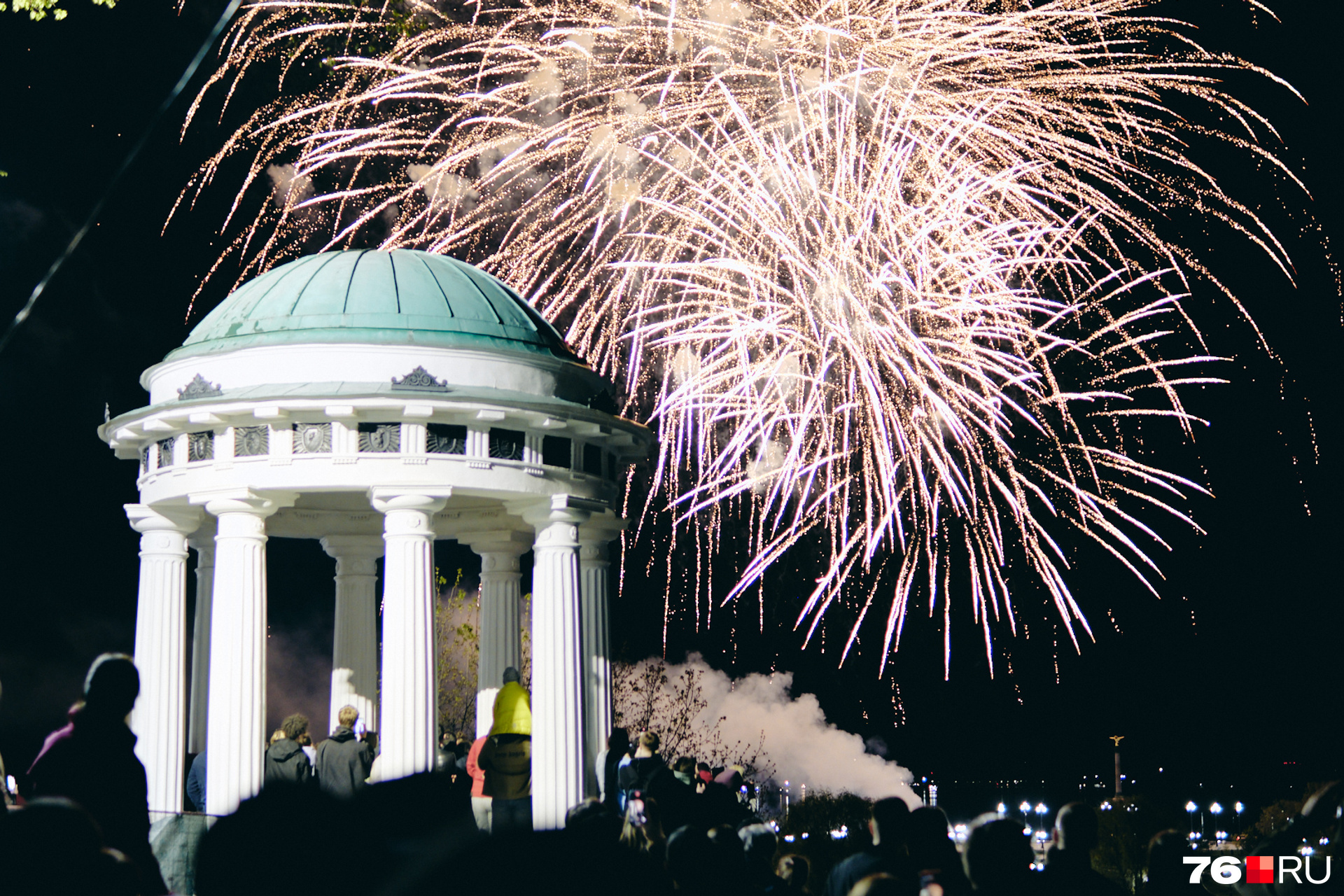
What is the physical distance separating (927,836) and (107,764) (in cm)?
652

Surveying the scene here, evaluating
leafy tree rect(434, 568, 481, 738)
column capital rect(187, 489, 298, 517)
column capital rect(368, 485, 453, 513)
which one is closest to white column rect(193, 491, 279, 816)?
column capital rect(187, 489, 298, 517)

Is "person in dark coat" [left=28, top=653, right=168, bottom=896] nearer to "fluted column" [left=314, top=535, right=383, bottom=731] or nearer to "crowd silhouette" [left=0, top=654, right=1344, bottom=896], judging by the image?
"crowd silhouette" [left=0, top=654, right=1344, bottom=896]

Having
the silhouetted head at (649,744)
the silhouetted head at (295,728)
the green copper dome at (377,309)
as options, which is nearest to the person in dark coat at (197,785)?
the silhouetted head at (295,728)

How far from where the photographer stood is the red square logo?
1239 cm

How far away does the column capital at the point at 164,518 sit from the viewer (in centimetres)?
3108

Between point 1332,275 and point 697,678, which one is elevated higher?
point 1332,275

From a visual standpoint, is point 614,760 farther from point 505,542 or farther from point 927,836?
point 927,836

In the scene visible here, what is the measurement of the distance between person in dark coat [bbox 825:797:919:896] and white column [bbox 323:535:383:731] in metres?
25.8

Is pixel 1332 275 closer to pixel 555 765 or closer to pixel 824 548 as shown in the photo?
pixel 824 548

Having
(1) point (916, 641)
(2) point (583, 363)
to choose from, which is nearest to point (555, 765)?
(2) point (583, 363)

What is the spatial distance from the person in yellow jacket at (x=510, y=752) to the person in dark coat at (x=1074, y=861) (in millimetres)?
20411

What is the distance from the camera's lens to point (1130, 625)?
46.9 m

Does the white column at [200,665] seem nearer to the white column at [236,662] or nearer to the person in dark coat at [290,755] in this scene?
the white column at [236,662]

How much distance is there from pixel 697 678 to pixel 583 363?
93.1 ft
